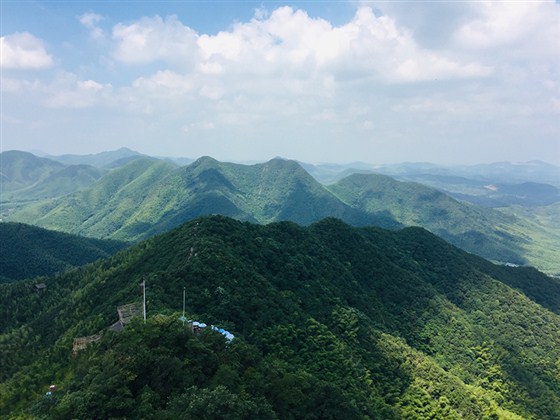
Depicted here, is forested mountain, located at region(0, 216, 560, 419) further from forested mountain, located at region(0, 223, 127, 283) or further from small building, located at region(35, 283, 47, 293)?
forested mountain, located at region(0, 223, 127, 283)

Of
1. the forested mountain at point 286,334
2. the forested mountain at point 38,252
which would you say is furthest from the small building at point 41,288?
the forested mountain at point 38,252

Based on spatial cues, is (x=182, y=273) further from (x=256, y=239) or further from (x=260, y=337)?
(x=256, y=239)

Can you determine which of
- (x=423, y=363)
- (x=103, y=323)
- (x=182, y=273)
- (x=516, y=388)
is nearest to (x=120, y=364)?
(x=103, y=323)

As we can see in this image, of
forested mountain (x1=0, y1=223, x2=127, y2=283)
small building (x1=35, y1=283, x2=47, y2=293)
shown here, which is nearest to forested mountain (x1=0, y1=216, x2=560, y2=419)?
small building (x1=35, y1=283, x2=47, y2=293)

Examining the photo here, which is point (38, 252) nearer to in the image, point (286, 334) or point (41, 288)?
point (41, 288)

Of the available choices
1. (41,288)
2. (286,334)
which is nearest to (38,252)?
(41,288)
